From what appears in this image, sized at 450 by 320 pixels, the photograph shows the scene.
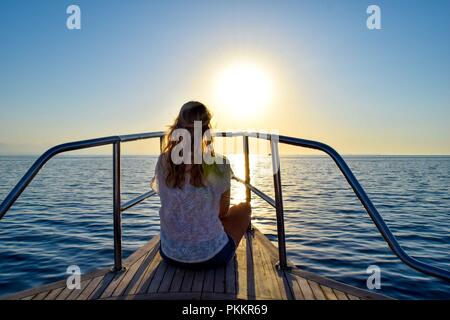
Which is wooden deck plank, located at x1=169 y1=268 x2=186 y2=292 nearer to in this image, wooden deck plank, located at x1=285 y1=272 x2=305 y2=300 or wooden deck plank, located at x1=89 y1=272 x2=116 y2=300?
wooden deck plank, located at x1=89 y1=272 x2=116 y2=300

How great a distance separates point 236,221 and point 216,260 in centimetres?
38

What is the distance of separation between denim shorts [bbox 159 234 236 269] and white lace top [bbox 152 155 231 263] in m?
0.03

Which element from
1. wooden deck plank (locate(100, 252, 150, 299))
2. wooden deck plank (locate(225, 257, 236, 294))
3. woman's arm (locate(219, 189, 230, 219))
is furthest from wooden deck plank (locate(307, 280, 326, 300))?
wooden deck plank (locate(100, 252, 150, 299))

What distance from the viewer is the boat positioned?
2.08 meters

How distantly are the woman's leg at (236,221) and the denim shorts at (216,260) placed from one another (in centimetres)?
8

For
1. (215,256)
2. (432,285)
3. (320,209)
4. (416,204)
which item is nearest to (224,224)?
(215,256)

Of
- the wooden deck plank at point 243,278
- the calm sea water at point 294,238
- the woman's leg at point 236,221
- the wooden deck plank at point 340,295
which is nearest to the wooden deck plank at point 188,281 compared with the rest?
the wooden deck plank at point 243,278

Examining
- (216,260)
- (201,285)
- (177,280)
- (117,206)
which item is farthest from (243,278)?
(117,206)

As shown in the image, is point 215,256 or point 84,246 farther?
point 84,246

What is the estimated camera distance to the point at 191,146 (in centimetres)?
241

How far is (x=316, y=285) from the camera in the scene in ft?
7.79

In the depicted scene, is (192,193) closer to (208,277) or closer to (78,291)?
(208,277)

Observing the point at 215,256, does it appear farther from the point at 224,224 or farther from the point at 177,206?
the point at 177,206
